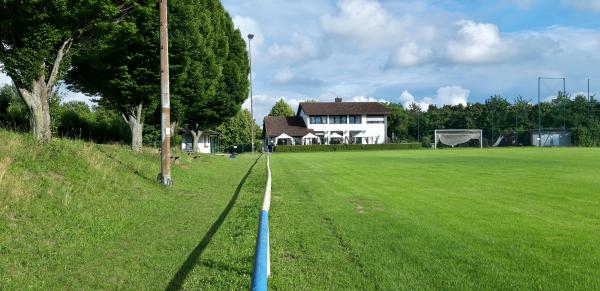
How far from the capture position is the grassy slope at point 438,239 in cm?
581

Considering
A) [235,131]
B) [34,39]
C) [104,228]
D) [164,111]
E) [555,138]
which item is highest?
[34,39]

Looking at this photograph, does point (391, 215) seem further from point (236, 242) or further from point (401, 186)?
point (401, 186)

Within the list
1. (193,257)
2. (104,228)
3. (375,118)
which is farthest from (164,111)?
(375,118)

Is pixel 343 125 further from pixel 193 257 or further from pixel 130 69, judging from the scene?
pixel 193 257

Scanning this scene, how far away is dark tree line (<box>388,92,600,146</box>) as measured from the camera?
304 feet

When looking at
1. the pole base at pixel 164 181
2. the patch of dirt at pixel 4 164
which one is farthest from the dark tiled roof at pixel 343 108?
the patch of dirt at pixel 4 164

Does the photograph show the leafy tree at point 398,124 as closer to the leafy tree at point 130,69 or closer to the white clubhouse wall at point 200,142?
the white clubhouse wall at point 200,142

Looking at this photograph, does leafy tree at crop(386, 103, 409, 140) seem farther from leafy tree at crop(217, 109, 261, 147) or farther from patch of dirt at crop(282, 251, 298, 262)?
patch of dirt at crop(282, 251, 298, 262)

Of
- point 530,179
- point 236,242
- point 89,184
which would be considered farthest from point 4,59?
point 530,179

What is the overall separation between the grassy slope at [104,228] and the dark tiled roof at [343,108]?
7645 centimetres

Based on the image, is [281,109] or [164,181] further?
[281,109]

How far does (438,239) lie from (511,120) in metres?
103

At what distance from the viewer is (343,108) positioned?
301 feet

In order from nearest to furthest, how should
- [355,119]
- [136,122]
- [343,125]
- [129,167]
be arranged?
[129,167]
[136,122]
[355,119]
[343,125]
